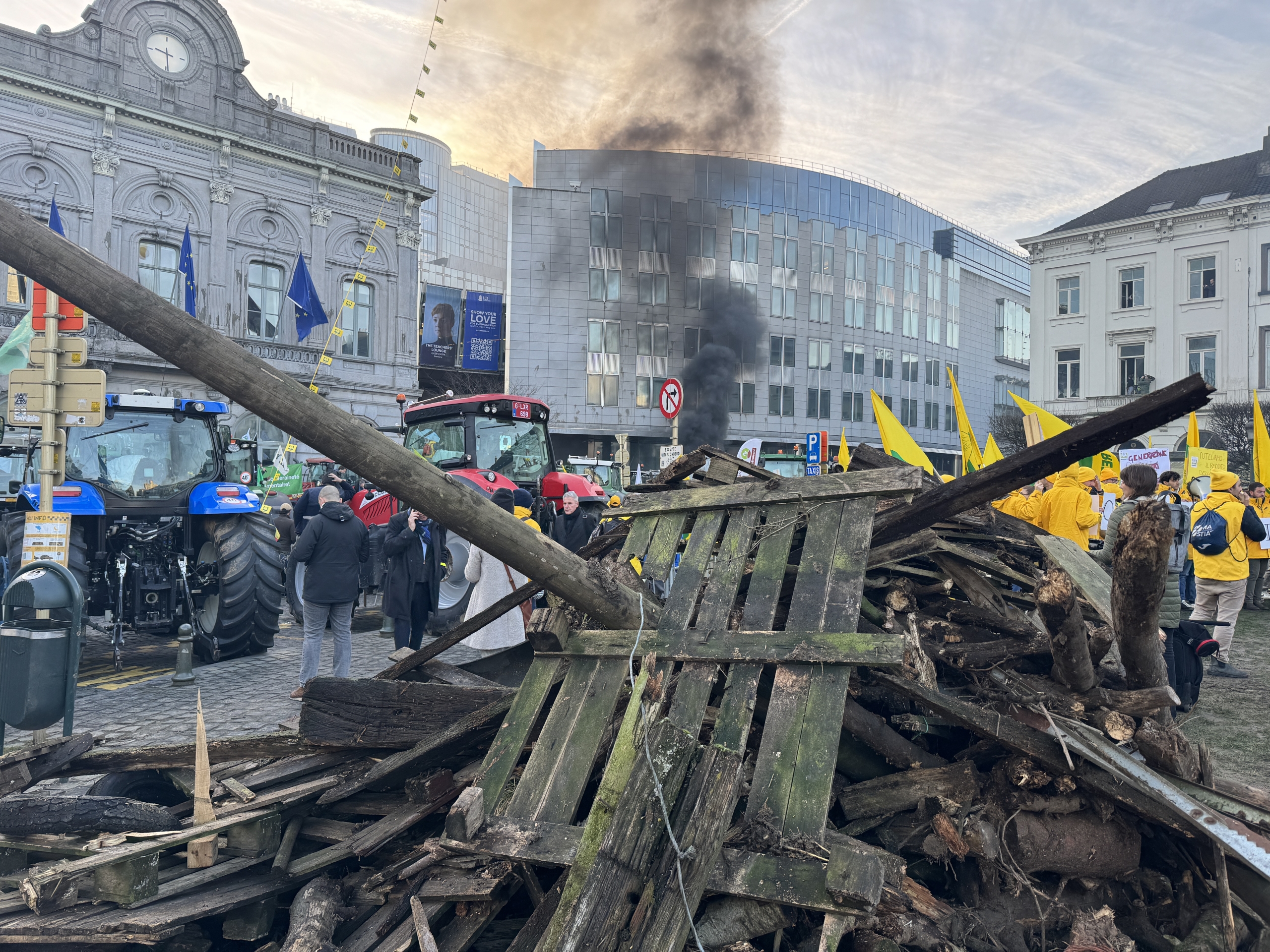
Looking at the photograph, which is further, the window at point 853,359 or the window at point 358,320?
the window at point 853,359

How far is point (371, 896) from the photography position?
133 inches

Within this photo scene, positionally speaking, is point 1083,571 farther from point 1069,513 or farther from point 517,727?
point 1069,513

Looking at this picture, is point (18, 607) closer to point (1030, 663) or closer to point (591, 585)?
point (591, 585)

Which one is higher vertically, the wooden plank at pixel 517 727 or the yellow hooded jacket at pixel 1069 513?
the yellow hooded jacket at pixel 1069 513

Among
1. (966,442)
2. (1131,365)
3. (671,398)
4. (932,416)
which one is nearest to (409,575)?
(671,398)

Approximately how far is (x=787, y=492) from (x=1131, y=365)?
1591 inches

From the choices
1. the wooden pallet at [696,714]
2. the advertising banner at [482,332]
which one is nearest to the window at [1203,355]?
the advertising banner at [482,332]

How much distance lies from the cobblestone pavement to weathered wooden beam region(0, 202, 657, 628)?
280 centimetres

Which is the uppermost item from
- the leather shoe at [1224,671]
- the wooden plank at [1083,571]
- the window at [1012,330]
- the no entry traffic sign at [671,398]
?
the window at [1012,330]

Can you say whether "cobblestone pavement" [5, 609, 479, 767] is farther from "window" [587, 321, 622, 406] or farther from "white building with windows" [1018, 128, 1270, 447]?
"window" [587, 321, 622, 406]

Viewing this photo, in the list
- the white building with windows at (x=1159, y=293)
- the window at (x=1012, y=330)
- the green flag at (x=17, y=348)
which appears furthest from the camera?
the window at (x=1012, y=330)

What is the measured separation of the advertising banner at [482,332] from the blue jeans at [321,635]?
3584cm

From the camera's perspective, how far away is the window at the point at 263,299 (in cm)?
2902

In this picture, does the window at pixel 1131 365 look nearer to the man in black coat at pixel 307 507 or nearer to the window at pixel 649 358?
the window at pixel 649 358
